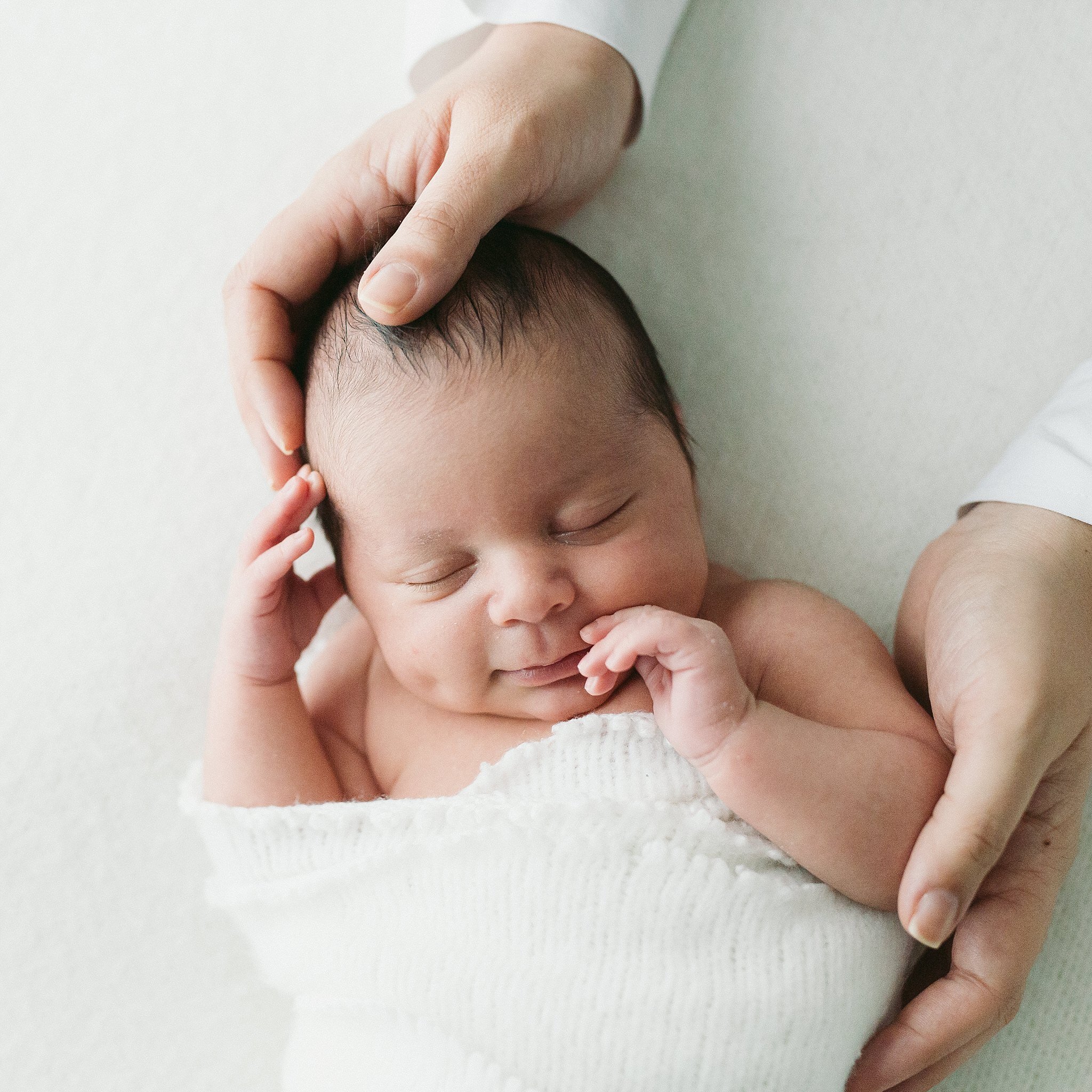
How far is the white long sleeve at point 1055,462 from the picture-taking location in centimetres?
→ 123

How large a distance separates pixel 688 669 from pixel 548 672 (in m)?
0.20

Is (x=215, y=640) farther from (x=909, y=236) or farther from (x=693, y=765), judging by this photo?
(x=909, y=236)

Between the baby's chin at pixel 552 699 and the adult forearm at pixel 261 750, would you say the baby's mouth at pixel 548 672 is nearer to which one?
the baby's chin at pixel 552 699

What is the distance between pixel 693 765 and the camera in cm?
113

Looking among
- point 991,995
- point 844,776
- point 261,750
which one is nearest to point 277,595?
point 261,750

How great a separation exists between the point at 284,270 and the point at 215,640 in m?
0.57

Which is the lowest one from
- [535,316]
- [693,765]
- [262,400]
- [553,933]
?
[553,933]

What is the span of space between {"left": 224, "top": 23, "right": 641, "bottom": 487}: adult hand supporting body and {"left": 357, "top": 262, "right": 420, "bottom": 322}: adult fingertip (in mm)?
126

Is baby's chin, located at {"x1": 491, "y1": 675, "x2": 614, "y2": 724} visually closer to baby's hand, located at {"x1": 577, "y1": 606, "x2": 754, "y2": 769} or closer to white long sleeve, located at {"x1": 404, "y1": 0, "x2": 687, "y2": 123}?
baby's hand, located at {"x1": 577, "y1": 606, "x2": 754, "y2": 769}

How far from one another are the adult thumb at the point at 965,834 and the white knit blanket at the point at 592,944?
13cm

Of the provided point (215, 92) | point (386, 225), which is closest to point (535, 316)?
point (386, 225)

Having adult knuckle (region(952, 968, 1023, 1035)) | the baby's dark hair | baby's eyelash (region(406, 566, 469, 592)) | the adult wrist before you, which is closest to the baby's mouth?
baby's eyelash (region(406, 566, 469, 592))

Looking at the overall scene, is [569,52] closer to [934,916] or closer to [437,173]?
[437,173]

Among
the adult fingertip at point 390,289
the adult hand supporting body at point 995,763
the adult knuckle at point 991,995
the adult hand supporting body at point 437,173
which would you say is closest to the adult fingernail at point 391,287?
the adult fingertip at point 390,289
